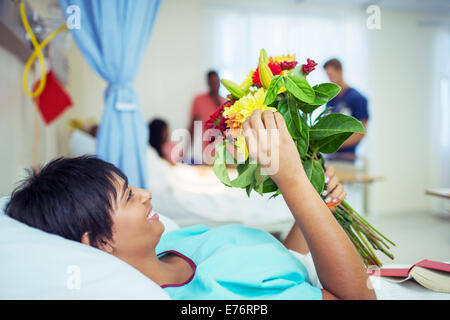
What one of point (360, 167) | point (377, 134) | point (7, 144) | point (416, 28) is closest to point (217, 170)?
point (7, 144)

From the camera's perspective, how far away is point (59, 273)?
62 cm

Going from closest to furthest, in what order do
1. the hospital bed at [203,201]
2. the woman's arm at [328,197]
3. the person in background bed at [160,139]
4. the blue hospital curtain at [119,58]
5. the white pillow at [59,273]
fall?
the white pillow at [59,273] → the woman's arm at [328,197] → the blue hospital curtain at [119,58] → the hospital bed at [203,201] → the person in background bed at [160,139]

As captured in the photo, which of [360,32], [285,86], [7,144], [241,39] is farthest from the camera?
[360,32]

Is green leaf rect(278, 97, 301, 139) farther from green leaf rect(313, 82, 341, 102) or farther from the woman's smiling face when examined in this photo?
the woman's smiling face

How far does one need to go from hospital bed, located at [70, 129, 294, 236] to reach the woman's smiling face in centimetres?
114

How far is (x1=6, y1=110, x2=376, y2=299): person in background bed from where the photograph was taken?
66cm

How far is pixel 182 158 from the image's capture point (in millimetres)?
3457

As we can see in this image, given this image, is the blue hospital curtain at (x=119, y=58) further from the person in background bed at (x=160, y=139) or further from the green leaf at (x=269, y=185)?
the person in background bed at (x=160, y=139)

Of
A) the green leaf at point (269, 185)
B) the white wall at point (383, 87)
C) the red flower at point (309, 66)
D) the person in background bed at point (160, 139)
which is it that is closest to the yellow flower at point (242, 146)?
the green leaf at point (269, 185)

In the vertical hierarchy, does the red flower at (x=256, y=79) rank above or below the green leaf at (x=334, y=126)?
above

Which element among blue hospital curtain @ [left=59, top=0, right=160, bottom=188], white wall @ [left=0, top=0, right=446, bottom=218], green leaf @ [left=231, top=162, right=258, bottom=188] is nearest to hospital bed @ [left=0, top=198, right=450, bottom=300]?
green leaf @ [left=231, top=162, right=258, bottom=188]

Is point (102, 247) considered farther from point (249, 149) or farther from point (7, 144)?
point (7, 144)

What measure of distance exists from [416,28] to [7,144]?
484 centimetres

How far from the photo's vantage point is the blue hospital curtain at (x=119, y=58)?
4.73ft
